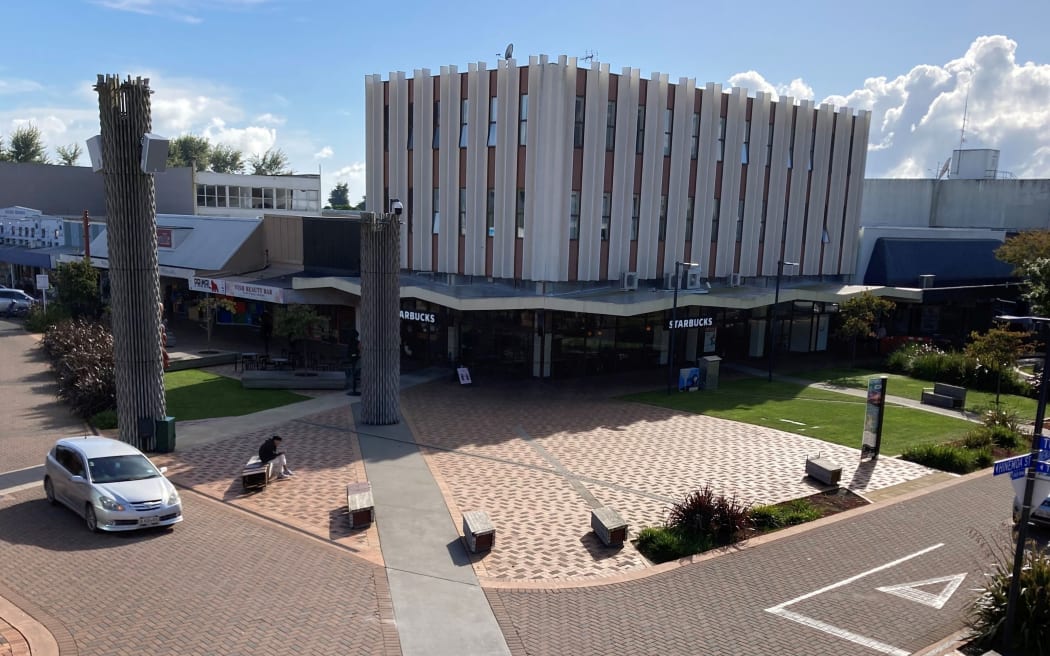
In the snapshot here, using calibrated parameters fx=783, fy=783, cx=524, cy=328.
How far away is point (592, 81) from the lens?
98.6 ft

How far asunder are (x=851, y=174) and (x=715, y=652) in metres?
36.5

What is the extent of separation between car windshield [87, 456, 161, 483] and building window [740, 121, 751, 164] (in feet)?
94.4

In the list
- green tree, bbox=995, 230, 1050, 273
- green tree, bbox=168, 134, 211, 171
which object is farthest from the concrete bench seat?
green tree, bbox=168, 134, 211, 171

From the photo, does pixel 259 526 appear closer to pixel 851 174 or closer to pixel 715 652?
pixel 715 652

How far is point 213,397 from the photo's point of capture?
2634 cm

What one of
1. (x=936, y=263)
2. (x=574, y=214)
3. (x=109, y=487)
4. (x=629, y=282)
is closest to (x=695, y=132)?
(x=574, y=214)

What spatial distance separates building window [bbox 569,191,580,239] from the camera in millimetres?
30766

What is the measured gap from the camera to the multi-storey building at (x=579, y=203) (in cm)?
3009

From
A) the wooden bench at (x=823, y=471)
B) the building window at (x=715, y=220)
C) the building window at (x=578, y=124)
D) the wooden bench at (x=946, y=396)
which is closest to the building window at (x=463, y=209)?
the building window at (x=578, y=124)

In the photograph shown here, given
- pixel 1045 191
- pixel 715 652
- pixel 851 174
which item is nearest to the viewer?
pixel 715 652

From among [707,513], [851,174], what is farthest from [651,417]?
[851,174]

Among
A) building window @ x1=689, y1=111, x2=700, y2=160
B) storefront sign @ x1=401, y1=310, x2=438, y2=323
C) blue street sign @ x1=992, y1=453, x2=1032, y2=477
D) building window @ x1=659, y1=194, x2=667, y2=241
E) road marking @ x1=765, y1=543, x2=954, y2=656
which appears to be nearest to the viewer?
blue street sign @ x1=992, y1=453, x2=1032, y2=477

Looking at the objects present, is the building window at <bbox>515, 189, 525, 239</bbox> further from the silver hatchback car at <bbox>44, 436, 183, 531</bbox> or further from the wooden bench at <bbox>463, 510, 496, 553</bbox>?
the silver hatchback car at <bbox>44, 436, 183, 531</bbox>

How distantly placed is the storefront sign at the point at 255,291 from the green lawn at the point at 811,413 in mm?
16247
